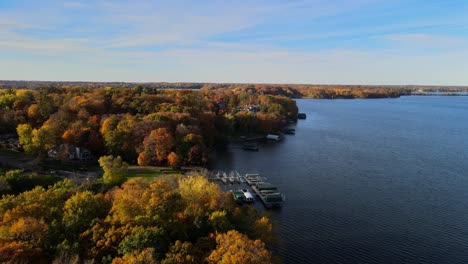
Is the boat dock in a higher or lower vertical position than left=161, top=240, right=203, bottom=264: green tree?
lower

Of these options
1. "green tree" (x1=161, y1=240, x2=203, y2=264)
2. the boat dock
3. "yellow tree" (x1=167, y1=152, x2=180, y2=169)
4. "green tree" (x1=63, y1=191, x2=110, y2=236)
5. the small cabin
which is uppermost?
"green tree" (x1=63, y1=191, x2=110, y2=236)

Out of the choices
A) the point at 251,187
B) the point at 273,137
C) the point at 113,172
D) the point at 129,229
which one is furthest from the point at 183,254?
the point at 273,137

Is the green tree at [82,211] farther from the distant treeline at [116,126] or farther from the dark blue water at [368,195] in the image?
the distant treeline at [116,126]

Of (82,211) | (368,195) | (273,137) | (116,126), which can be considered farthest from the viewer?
(273,137)

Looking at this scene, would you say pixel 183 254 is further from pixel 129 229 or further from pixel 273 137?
pixel 273 137

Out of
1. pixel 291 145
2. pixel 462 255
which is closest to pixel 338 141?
pixel 291 145

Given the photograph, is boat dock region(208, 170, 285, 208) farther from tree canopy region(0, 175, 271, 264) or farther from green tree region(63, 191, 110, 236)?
green tree region(63, 191, 110, 236)

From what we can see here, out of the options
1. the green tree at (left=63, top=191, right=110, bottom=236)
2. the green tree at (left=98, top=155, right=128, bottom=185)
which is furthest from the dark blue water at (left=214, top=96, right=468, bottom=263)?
the green tree at (left=98, top=155, right=128, bottom=185)

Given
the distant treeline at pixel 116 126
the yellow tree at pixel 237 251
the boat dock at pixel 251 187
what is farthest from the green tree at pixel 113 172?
the yellow tree at pixel 237 251
